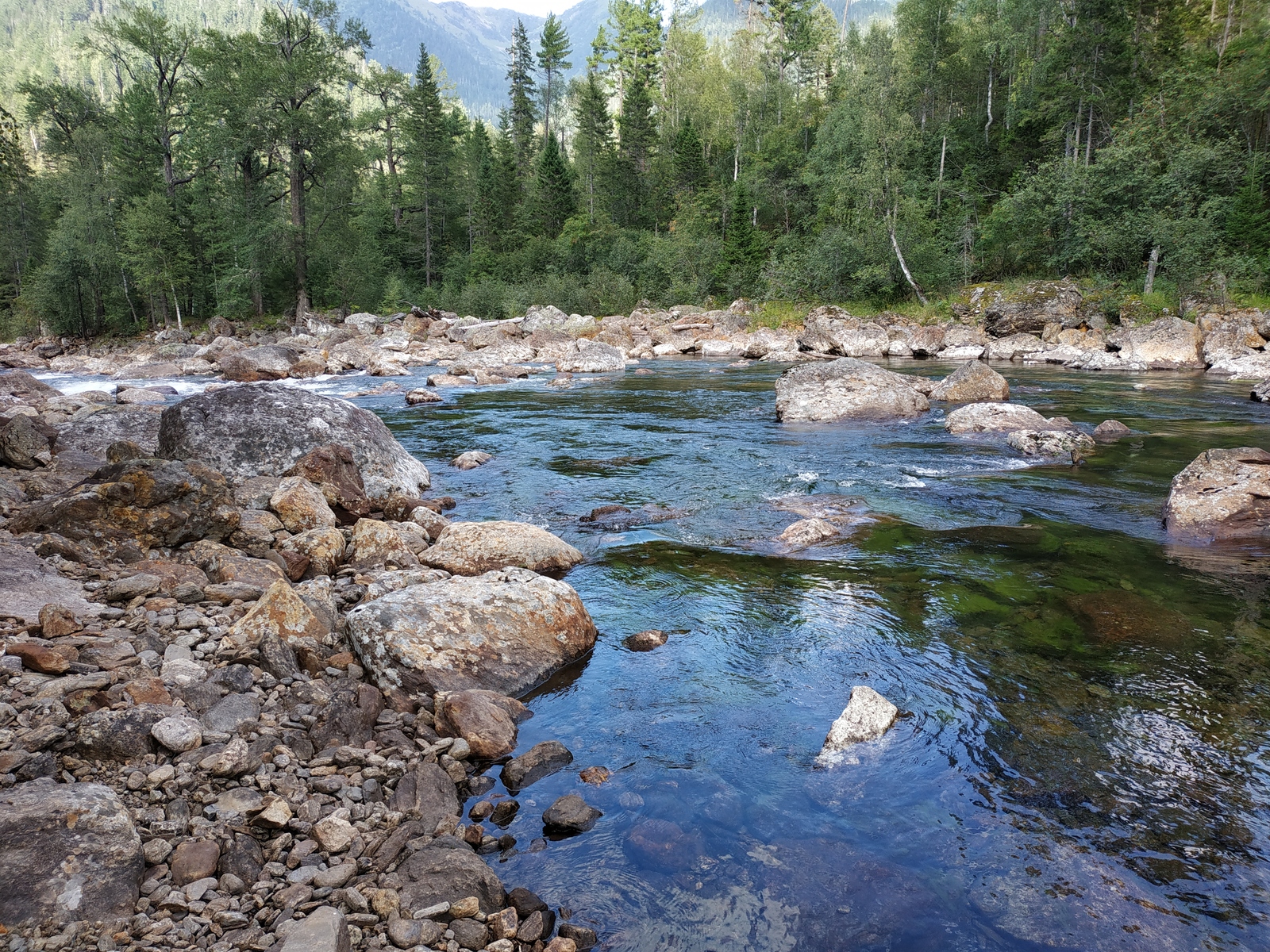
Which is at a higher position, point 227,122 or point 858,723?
point 227,122

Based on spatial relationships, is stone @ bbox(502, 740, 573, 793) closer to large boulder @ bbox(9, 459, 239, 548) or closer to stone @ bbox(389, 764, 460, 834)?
stone @ bbox(389, 764, 460, 834)

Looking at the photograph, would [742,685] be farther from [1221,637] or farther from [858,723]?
[1221,637]

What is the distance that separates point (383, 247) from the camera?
53844mm

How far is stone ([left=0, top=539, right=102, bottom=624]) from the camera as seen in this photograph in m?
4.23

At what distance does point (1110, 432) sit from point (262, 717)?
1390 centimetres

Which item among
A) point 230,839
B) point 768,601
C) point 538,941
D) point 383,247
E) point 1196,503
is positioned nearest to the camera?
point 538,941

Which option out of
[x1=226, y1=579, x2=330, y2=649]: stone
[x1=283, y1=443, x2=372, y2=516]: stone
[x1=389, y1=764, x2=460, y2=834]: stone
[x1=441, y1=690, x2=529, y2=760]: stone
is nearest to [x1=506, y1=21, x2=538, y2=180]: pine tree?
[x1=283, y1=443, x2=372, y2=516]: stone

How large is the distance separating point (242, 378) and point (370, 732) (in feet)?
71.9

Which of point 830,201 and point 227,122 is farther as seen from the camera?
point 830,201

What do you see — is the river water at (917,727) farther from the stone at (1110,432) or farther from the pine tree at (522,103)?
the pine tree at (522,103)

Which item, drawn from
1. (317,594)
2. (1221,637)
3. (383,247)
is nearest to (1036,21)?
(383,247)

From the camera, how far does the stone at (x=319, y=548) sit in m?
6.19

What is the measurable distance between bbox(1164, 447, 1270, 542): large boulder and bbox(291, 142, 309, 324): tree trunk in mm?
41632

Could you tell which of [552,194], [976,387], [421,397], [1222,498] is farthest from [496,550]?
[552,194]
